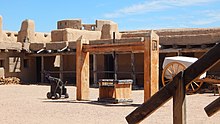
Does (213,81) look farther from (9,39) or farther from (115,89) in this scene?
(9,39)

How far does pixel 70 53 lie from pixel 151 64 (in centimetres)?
1415

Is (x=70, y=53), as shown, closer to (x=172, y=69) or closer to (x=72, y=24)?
(x=172, y=69)

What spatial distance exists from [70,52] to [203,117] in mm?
17411

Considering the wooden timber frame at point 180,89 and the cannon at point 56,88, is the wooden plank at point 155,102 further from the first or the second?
the cannon at point 56,88

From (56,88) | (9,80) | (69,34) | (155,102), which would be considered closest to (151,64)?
(56,88)

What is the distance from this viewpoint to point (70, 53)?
26531 mm

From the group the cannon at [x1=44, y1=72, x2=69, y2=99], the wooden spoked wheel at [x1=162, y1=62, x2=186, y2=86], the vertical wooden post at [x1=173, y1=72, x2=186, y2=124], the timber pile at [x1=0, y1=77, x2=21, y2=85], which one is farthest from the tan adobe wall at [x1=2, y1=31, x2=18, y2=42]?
the vertical wooden post at [x1=173, y1=72, x2=186, y2=124]

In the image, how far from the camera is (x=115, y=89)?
46.2ft

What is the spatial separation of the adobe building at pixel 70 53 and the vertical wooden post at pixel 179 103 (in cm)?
1842

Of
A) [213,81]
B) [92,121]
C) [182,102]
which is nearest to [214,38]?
[213,81]

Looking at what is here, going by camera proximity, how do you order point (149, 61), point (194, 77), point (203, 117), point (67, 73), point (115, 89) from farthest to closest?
point (67, 73)
point (115, 89)
point (149, 61)
point (203, 117)
point (194, 77)

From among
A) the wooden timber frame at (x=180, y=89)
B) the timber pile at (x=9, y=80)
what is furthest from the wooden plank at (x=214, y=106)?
the timber pile at (x=9, y=80)

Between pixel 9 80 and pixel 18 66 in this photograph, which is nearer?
pixel 9 80

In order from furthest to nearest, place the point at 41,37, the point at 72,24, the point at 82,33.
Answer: the point at 72,24 → the point at 41,37 → the point at 82,33
